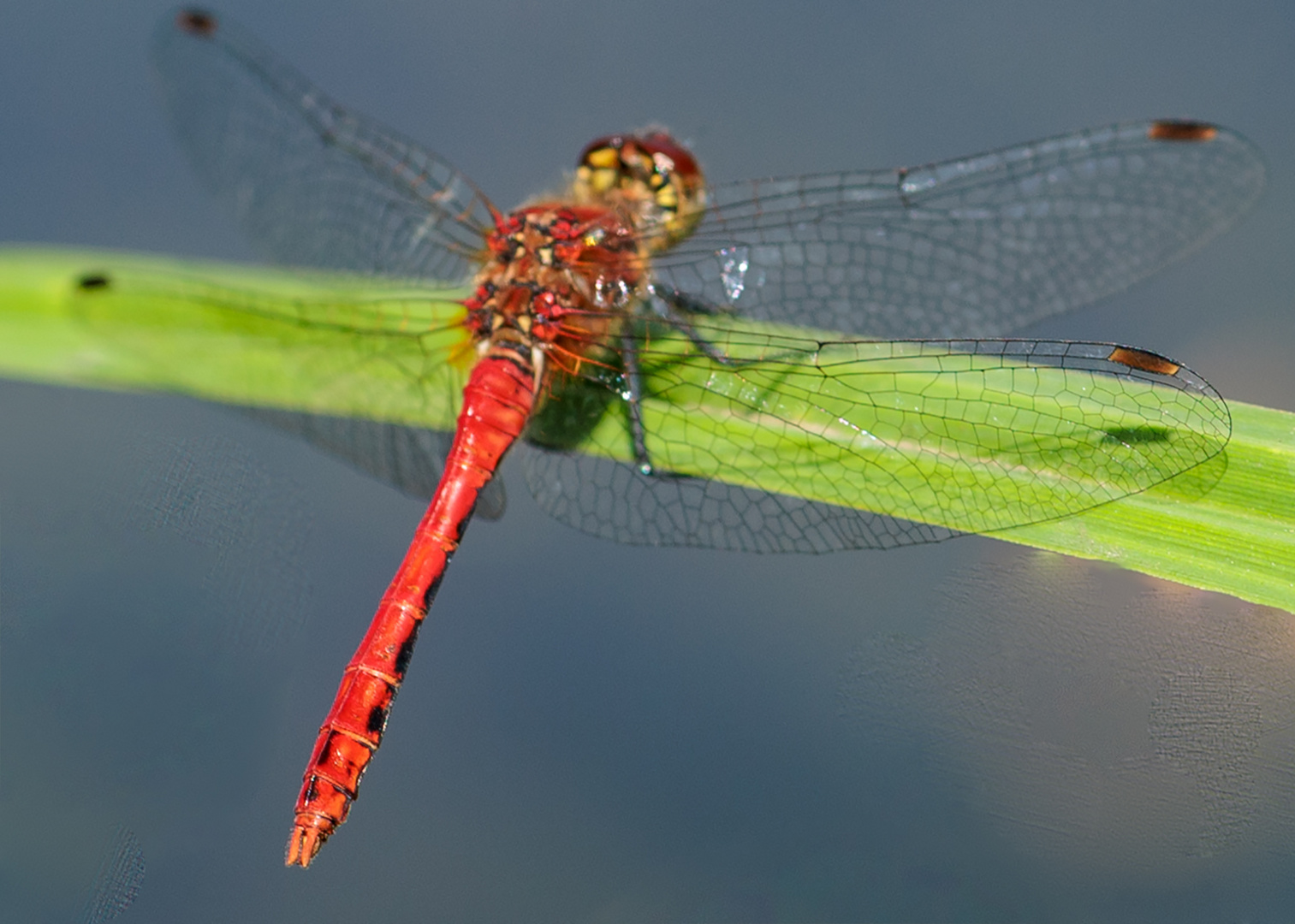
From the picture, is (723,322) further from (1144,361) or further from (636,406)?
(1144,361)

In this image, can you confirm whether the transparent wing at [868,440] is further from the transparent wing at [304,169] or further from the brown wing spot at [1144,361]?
the transparent wing at [304,169]

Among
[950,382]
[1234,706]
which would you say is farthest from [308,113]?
[1234,706]

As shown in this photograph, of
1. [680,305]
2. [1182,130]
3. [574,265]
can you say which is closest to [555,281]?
[574,265]

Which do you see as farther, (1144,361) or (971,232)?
(971,232)

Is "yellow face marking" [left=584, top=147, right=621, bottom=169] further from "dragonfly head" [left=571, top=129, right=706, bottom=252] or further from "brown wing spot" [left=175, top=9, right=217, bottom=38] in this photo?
"brown wing spot" [left=175, top=9, right=217, bottom=38]

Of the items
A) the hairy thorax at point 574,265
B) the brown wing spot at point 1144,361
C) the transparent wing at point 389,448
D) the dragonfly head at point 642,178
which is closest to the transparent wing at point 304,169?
the hairy thorax at point 574,265

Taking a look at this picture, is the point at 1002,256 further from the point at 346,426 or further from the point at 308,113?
the point at 308,113
